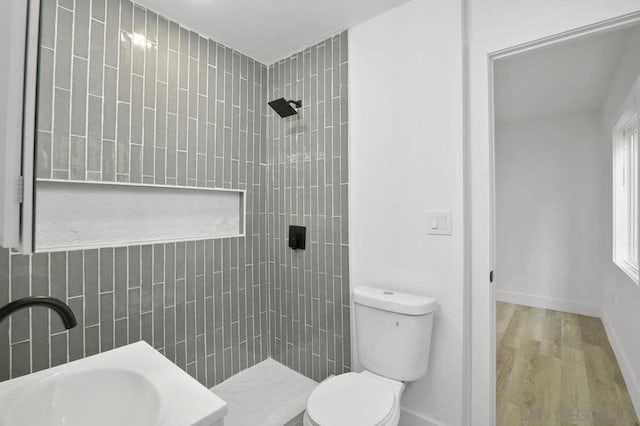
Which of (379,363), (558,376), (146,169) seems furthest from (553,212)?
(146,169)

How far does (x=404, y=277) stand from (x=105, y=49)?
1.92m

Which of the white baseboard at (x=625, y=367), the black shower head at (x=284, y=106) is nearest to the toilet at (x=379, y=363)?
the black shower head at (x=284, y=106)

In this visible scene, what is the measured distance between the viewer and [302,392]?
1.94 metres

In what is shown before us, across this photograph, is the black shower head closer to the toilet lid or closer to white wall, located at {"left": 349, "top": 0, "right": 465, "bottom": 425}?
white wall, located at {"left": 349, "top": 0, "right": 465, "bottom": 425}

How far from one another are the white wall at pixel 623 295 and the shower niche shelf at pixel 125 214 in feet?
8.82

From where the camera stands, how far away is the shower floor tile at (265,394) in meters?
1.72

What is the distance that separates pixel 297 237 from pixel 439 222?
960mm

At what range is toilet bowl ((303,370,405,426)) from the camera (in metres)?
1.16

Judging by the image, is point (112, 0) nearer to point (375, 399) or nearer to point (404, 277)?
point (404, 277)

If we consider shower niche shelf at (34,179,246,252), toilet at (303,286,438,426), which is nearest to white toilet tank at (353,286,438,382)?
toilet at (303,286,438,426)

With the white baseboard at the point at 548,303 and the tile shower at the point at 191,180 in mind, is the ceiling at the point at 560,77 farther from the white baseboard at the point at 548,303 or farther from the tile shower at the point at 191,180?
the white baseboard at the point at 548,303

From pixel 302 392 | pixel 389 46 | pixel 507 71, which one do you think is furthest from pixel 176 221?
pixel 507 71

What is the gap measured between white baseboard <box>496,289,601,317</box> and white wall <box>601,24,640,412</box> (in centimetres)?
26

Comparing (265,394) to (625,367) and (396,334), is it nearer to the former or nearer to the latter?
(396,334)
